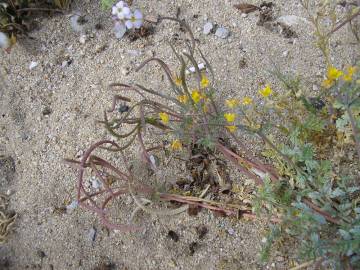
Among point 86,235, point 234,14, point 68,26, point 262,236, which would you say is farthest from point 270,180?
point 68,26

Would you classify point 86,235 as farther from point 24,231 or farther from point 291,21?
point 291,21

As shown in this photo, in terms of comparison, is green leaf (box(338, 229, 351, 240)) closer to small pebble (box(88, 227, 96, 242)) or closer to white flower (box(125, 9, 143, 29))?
small pebble (box(88, 227, 96, 242))

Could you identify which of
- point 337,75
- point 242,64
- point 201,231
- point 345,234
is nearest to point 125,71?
point 242,64

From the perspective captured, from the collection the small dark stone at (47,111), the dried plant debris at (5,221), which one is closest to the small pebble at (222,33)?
the small dark stone at (47,111)

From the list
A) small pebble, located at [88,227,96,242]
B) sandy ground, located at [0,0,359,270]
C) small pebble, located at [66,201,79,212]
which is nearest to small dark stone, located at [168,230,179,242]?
sandy ground, located at [0,0,359,270]

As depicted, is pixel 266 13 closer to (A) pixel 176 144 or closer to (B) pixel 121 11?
(B) pixel 121 11

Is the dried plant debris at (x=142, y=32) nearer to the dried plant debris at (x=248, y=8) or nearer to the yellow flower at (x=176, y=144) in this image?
the dried plant debris at (x=248, y=8)
